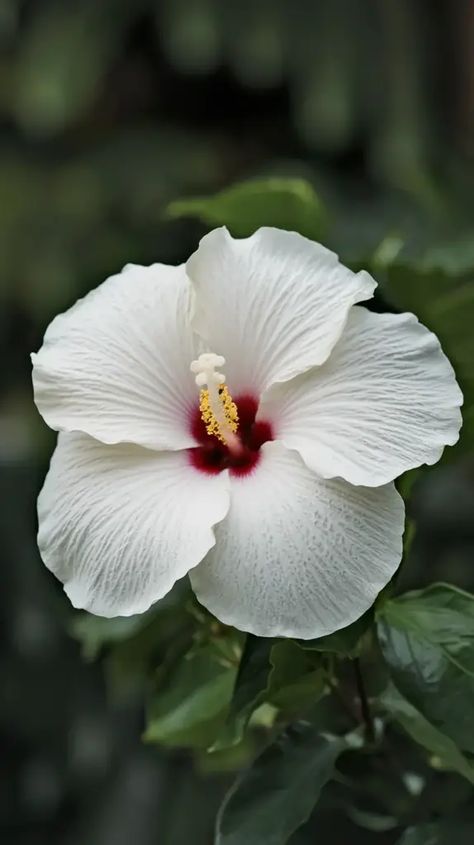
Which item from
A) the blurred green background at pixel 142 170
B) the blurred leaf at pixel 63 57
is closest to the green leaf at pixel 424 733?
the blurred green background at pixel 142 170

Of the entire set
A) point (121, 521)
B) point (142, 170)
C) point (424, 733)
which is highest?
point (121, 521)

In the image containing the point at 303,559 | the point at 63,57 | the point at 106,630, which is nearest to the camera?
the point at 303,559

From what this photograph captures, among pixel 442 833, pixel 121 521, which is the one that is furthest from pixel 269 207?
pixel 442 833

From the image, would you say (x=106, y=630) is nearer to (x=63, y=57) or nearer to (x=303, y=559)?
(x=303, y=559)

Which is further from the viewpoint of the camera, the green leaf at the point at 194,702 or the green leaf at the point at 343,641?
the green leaf at the point at 194,702

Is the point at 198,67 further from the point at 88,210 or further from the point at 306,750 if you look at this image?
the point at 306,750

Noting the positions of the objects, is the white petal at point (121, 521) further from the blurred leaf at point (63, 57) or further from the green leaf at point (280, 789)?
the blurred leaf at point (63, 57)

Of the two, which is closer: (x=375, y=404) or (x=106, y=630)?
(x=375, y=404)
